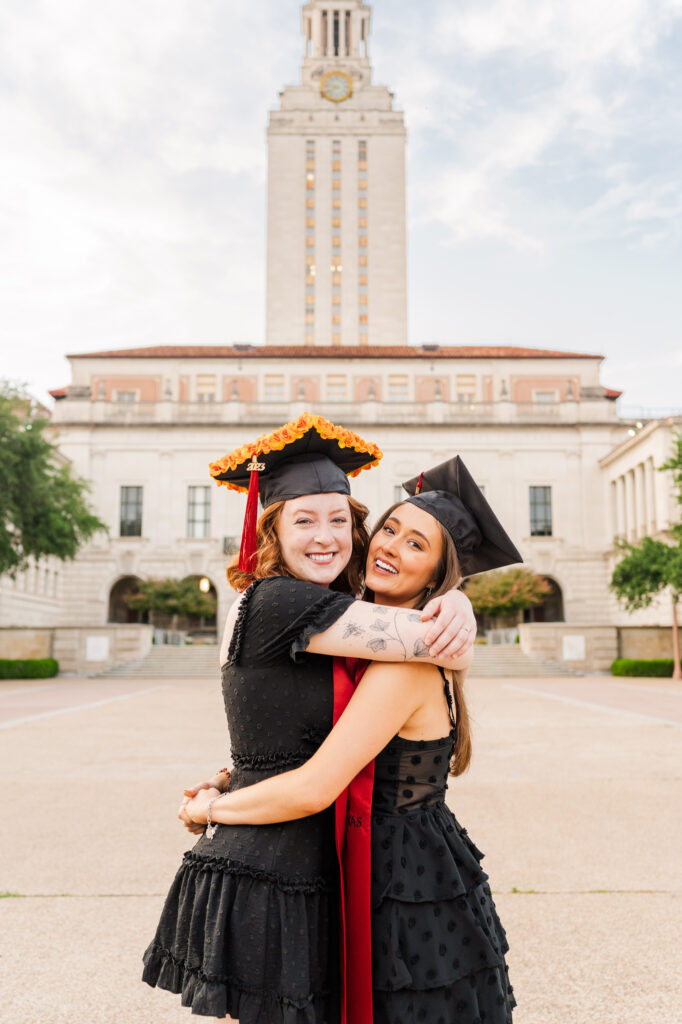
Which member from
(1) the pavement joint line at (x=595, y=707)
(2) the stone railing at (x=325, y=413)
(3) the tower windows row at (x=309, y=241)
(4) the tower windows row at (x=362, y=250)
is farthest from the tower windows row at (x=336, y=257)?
(1) the pavement joint line at (x=595, y=707)

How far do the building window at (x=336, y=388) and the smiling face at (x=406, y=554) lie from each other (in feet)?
177

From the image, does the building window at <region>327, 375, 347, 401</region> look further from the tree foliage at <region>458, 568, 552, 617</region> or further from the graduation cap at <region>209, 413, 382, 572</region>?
the graduation cap at <region>209, 413, 382, 572</region>

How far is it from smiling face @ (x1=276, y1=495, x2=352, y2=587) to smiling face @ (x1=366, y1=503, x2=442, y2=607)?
4.4 inches

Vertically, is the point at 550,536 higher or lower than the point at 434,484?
higher

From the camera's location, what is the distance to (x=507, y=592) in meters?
44.5

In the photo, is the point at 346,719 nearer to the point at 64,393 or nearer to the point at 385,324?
the point at 64,393

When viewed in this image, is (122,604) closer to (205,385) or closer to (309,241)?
(205,385)

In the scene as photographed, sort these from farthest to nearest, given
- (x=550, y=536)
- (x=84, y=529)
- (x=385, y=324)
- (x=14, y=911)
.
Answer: (x=385, y=324)
(x=550, y=536)
(x=84, y=529)
(x=14, y=911)

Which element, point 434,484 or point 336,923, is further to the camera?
point 434,484

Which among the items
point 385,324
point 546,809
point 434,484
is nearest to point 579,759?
point 546,809

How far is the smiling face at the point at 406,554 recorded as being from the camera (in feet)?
7.75

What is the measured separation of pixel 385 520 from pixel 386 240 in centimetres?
8253

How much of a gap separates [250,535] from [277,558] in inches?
4.6

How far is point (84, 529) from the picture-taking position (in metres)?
31.1
